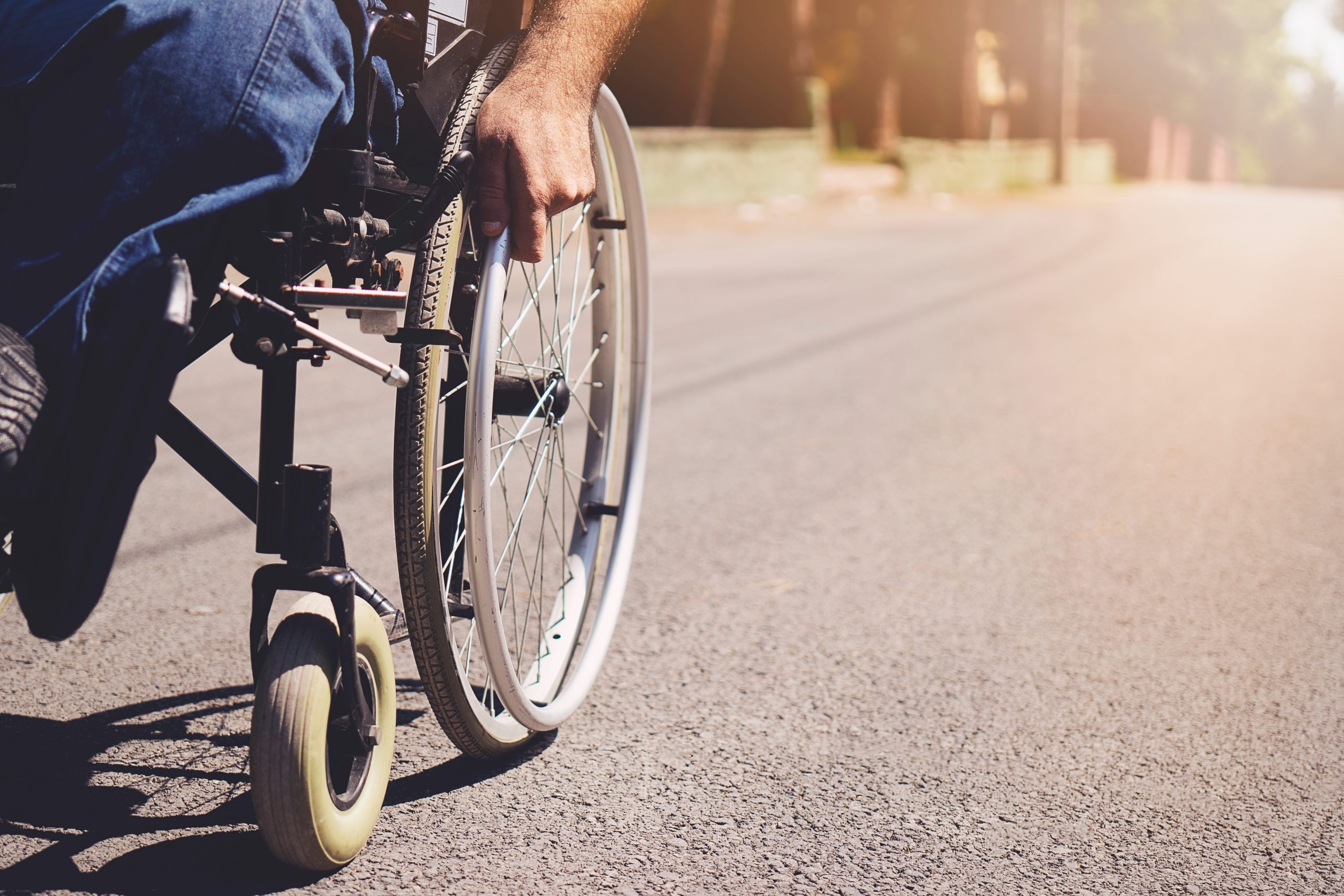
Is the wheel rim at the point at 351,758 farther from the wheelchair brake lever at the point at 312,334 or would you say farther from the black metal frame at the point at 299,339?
the wheelchair brake lever at the point at 312,334

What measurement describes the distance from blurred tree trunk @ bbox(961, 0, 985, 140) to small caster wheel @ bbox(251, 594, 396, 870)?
1264 inches

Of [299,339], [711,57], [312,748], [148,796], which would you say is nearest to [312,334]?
[299,339]

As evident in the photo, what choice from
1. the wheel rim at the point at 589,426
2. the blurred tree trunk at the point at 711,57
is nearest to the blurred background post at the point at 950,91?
the blurred tree trunk at the point at 711,57

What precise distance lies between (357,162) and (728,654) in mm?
1381

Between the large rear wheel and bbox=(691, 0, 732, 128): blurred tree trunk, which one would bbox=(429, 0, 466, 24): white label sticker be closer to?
the large rear wheel

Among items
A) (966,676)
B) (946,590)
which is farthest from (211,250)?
(946,590)

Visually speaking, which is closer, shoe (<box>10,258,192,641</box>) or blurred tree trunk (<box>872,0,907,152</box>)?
shoe (<box>10,258,192,641</box>)

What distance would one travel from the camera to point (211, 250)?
4.84 feet

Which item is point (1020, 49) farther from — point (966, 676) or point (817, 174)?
point (966, 676)

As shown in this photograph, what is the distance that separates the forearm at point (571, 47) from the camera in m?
1.78

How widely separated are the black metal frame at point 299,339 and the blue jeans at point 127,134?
0.11 m

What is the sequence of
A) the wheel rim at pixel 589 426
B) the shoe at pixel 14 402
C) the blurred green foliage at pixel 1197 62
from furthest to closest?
1. the blurred green foliage at pixel 1197 62
2. the wheel rim at pixel 589 426
3. the shoe at pixel 14 402

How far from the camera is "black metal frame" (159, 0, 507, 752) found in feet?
5.32

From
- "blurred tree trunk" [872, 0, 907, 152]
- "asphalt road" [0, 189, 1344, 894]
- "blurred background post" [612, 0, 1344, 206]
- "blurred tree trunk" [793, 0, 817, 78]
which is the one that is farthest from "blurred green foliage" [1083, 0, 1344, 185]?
"asphalt road" [0, 189, 1344, 894]
